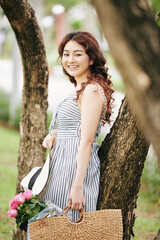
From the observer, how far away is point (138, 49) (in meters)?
0.99

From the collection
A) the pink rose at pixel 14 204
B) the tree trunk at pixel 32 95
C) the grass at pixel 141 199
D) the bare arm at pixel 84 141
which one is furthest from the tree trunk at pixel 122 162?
the grass at pixel 141 199

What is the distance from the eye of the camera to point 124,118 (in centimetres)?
212

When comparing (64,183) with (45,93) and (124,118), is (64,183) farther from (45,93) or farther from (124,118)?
(45,93)

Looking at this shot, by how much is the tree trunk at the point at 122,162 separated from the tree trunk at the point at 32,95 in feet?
3.48

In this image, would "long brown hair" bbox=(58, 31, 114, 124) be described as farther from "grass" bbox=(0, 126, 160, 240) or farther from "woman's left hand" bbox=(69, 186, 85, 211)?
"grass" bbox=(0, 126, 160, 240)

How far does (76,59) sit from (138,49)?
128 cm

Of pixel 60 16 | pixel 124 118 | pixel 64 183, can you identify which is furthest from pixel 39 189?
pixel 60 16

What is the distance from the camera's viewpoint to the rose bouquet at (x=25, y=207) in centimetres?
201

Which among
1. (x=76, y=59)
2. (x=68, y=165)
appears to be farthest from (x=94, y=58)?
(x=68, y=165)

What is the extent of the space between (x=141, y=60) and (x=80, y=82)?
1.32 meters

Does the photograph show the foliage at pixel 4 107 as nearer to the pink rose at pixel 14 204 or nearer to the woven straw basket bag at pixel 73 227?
the pink rose at pixel 14 204

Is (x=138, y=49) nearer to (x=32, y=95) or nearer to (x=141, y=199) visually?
(x=32, y=95)

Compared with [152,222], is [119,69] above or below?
above

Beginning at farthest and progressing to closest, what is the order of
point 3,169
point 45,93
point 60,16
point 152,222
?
point 60,16 → point 3,169 → point 152,222 → point 45,93
